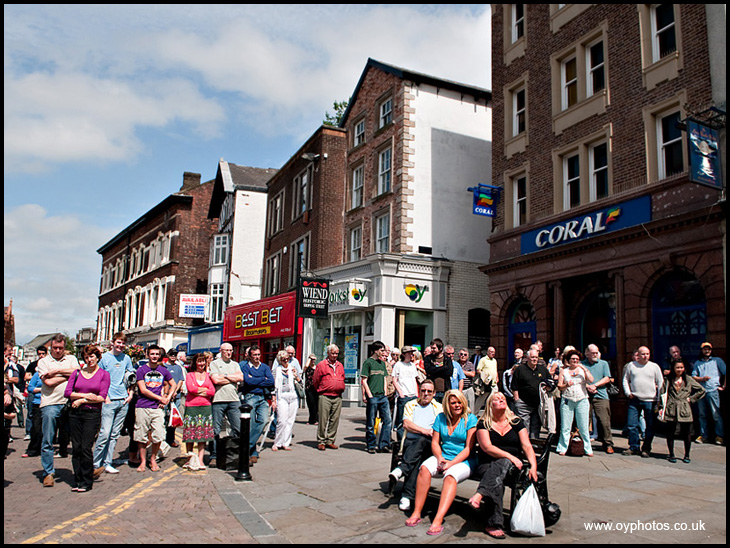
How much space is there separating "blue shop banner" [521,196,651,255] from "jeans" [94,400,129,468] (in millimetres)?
12136

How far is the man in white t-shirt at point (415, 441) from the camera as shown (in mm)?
6934

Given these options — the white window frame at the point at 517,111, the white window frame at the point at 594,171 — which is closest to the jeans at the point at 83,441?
the white window frame at the point at 594,171

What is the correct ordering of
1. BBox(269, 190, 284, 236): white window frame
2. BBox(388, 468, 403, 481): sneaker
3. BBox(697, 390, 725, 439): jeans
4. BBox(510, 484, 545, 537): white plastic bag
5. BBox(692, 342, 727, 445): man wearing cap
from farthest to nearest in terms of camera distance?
BBox(269, 190, 284, 236): white window frame, BBox(697, 390, 725, 439): jeans, BBox(692, 342, 727, 445): man wearing cap, BBox(388, 468, 403, 481): sneaker, BBox(510, 484, 545, 537): white plastic bag

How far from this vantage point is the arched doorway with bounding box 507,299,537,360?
18875 millimetres

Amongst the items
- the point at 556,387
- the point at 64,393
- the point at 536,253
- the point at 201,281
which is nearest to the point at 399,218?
the point at 536,253

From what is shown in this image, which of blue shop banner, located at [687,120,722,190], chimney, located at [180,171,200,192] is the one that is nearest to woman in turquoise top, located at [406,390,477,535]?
blue shop banner, located at [687,120,722,190]

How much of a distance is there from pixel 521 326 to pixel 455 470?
13.4 metres

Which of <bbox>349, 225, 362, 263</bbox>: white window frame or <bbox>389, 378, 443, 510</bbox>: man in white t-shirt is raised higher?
<bbox>349, 225, 362, 263</bbox>: white window frame

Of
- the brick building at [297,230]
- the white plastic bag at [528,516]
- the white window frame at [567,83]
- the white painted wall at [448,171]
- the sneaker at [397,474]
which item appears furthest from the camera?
the brick building at [297,230]

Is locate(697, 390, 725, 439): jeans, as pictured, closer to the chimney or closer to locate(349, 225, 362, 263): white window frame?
locate(349, 225, 362, 263): white window frame

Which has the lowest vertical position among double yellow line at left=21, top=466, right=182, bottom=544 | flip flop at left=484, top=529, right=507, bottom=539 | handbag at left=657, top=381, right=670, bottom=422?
double yellow line at left=21, top=466, right=182, bottom=544

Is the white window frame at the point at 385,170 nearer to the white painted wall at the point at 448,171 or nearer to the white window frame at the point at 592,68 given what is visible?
the white painted wall at the point at 448,171

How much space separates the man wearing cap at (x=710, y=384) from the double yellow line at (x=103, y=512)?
32.3ft

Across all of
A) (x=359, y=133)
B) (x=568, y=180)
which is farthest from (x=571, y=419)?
(x=359, y=133)
